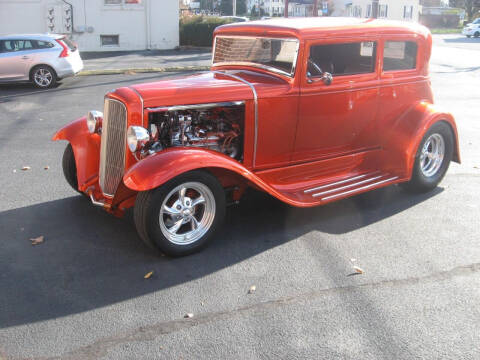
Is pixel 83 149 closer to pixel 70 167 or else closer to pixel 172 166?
pixel 70 167

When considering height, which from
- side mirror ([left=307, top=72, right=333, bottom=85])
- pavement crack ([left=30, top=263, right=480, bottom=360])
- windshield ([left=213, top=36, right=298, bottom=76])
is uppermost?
windshield ([left=213, top=36, right=298, bottom=76])

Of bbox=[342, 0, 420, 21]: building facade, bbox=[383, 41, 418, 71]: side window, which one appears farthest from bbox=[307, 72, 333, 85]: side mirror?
bbox=[342, 0, 420, 21]: building facade

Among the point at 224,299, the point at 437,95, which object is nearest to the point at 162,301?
the point at 224,299

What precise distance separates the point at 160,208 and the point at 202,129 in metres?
0.97

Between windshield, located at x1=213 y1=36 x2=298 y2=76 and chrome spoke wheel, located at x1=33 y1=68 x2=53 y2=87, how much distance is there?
899 centimetres

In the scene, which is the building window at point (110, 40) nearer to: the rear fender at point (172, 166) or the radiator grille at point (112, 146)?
the radiator grille at point (112, 146)

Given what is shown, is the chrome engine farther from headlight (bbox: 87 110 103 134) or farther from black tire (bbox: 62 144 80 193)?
black tire (bbox: 62 144 80 193)

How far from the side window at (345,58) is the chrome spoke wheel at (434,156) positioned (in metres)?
1.25

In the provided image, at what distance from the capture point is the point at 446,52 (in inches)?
993

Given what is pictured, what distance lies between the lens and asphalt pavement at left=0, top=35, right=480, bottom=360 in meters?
3.26

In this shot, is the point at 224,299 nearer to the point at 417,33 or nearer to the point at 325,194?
the point at 325,194

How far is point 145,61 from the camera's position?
19.4 meters

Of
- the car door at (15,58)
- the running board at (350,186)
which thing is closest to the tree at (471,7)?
the car door at (15,58)

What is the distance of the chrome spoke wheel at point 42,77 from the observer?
13367mm
